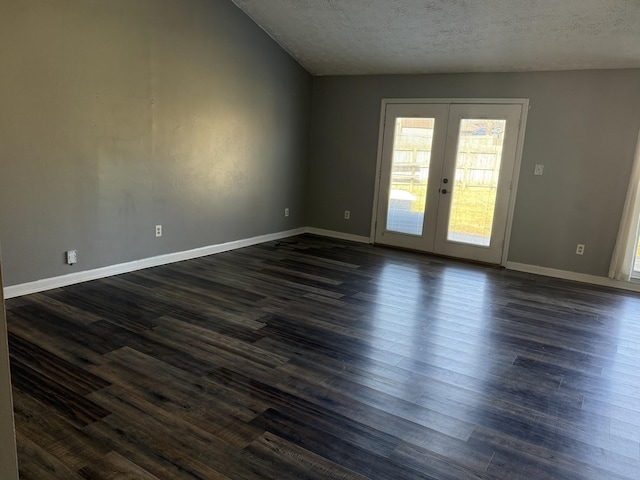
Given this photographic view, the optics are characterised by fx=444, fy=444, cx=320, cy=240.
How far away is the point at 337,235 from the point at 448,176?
194cm

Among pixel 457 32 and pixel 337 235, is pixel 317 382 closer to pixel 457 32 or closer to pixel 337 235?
pixel 457 32

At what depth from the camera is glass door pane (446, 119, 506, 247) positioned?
547cm

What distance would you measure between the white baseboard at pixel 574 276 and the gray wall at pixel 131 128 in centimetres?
339

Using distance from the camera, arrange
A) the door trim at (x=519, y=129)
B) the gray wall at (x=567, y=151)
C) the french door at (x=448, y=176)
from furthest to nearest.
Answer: the french door at (x=448, y=176) < the door trim at (x=519, y=129) < the gray wall at (x=567, y=151)

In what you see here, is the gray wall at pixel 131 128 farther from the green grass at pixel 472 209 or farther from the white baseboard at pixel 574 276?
the white baseboard at pixel 574 276

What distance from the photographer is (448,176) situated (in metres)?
5.77

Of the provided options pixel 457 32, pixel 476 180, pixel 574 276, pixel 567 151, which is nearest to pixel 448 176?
pixel 476 180

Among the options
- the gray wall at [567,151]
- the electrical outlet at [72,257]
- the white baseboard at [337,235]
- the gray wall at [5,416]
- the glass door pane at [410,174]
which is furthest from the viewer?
the white baseboard at [337,235]

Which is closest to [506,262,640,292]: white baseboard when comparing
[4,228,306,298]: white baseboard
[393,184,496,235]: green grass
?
[393,184,496,235]: green grass

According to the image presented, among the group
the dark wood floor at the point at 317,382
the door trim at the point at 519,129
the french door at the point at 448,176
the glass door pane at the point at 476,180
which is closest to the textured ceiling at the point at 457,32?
the door trim at the point at 519,129

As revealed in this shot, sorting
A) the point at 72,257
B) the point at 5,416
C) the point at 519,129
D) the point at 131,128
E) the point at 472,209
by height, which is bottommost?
the point at 72,257

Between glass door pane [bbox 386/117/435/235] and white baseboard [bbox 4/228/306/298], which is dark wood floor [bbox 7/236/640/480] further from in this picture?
glass door pane [bbox 386/117/435/235]

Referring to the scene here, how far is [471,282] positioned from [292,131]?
331 cm

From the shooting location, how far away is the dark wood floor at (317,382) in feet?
6.28
